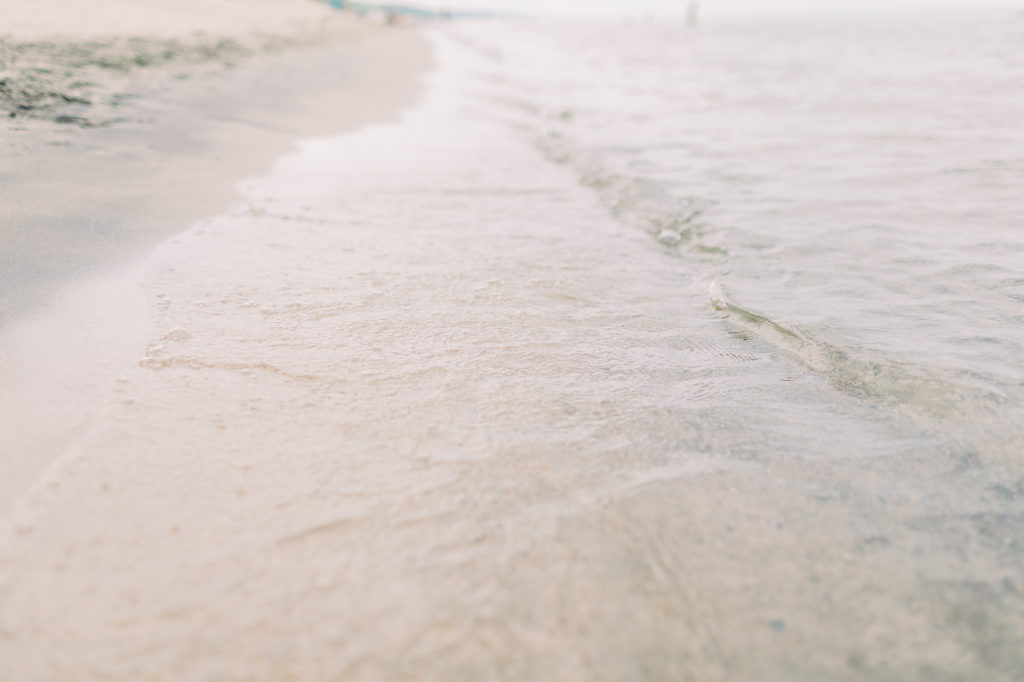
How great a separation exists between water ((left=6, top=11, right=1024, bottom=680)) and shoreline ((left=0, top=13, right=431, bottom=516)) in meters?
0.11

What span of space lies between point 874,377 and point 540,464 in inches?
A: 50.1

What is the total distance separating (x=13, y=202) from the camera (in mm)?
2584

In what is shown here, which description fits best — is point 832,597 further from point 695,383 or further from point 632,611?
point 695,383

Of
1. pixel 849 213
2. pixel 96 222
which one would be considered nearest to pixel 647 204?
pixel 849 213

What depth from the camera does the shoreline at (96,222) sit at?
4.92ft

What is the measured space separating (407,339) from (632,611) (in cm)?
119

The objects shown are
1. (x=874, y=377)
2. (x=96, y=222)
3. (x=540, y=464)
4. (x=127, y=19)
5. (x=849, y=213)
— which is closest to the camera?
(x=540, y=464)

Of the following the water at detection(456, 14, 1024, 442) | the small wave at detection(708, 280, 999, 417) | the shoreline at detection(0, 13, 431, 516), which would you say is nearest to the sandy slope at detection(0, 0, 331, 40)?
the shoreline at detection(0, 13, 431, 516)

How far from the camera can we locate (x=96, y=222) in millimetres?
2650

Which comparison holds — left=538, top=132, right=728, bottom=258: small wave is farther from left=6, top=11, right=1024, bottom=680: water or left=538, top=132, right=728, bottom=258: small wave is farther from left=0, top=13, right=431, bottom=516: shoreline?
left=0, top=13, right=431, bottom=516: shoreline

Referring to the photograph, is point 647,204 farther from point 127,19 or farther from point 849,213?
point 127,19

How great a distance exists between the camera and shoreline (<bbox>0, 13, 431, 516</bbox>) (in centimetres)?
150

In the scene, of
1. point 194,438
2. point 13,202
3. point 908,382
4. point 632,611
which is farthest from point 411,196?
point 632,611

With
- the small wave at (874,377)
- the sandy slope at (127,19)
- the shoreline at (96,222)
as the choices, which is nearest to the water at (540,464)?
the small wave at (874,377)
